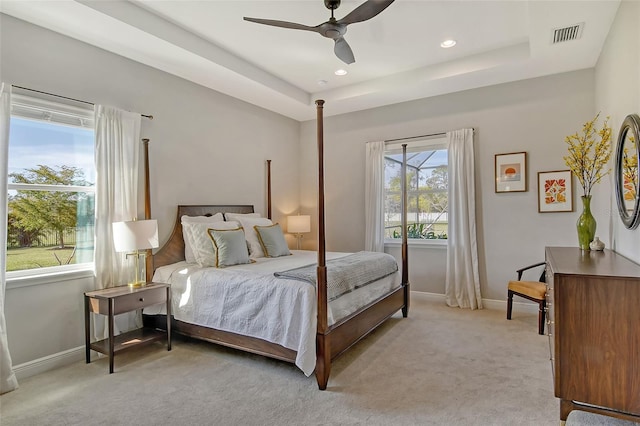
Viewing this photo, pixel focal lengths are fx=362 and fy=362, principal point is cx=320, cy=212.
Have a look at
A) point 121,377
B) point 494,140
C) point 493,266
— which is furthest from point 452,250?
point 121,377

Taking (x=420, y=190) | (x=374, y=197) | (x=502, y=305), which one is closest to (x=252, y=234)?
(x=374, y=197)

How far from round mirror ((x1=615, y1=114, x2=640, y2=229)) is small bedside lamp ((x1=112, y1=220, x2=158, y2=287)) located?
3.59 metres

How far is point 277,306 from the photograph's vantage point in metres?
2.71

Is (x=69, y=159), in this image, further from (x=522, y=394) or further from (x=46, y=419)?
(x=522, y=394)

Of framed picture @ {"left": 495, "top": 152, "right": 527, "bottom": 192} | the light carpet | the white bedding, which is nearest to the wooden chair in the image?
the light carpet

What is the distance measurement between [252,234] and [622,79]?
3.64 meters

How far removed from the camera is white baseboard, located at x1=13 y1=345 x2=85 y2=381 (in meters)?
2.76

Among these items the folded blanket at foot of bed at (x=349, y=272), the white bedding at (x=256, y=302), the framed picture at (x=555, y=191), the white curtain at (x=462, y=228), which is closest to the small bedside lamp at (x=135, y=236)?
the white bedding at (x=256, y=302)

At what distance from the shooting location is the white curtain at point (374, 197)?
206 inches

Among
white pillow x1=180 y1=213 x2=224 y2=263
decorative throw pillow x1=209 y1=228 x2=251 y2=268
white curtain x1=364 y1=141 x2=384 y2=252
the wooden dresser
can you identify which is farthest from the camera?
white curtain x1=364 y1=141 x2=384 y2=252

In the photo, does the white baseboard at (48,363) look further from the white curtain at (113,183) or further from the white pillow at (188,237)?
the white pillow at (188,237)

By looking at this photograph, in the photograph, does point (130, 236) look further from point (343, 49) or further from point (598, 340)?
point (598, 340)

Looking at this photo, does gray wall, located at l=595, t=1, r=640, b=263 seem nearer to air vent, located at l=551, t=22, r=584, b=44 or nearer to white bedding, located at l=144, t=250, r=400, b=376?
air vent, located at l=551, t=22, r=584, b=44

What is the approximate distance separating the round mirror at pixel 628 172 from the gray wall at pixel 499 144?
1.18 meters
